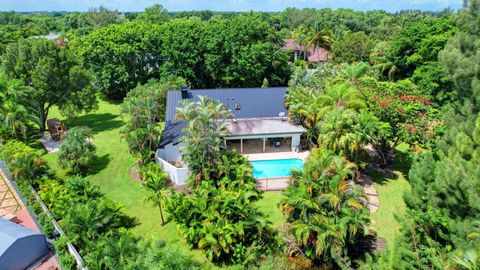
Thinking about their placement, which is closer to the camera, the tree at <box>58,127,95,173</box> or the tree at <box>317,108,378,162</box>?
the tree at <box>317,108,378,162</box>

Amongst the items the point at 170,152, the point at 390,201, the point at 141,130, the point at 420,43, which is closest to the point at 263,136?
the point at 170,152

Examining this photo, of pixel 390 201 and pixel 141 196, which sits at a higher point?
pixel 390 201

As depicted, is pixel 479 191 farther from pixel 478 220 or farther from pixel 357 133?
pixel 357 133

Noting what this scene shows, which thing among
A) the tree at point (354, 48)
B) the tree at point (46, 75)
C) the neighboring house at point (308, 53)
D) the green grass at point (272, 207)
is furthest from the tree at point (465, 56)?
the neighboring house at point (308, 53)

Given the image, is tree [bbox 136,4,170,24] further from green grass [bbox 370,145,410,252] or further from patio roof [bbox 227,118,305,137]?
green grass [bbox 370,145,410,252]

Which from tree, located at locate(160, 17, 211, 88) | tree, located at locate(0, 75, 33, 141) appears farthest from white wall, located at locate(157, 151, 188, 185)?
tree, located at locate(160, 17, 211, 88)

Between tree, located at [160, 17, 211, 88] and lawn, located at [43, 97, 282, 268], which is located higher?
tree, located at [160, 17, 211, 88]

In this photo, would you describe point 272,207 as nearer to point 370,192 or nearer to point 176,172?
point 370,192
